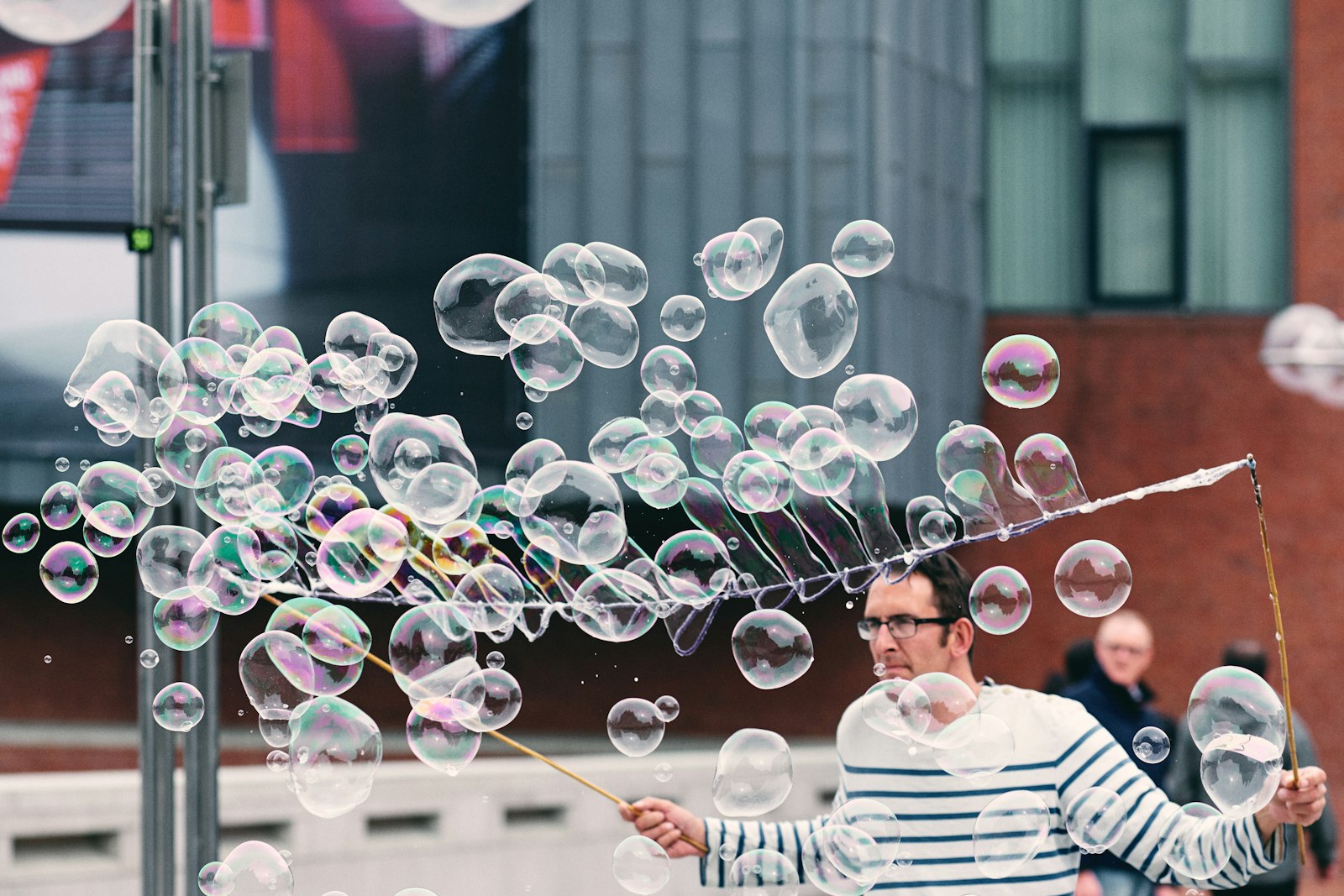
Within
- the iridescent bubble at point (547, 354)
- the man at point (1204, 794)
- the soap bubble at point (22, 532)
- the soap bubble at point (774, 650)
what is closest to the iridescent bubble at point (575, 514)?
the iridescent bubble at point (547, 354)

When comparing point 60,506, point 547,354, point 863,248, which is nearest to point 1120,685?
point 863,248

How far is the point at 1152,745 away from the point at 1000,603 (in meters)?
0.44

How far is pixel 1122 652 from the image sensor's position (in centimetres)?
622

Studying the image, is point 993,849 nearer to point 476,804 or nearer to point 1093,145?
point 476,804

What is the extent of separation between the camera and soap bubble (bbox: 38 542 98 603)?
4.96 metres

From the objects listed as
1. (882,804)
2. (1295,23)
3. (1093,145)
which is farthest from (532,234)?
(882,804)

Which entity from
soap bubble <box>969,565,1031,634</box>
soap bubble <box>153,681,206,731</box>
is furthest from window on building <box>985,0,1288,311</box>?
soap bubble <box>153,681,206,731</box>

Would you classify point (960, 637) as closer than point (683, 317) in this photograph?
Yes

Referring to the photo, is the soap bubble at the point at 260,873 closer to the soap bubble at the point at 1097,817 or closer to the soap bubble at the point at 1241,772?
the soap bubble at the point at 1097,817

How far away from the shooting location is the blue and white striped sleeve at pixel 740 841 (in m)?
3.69

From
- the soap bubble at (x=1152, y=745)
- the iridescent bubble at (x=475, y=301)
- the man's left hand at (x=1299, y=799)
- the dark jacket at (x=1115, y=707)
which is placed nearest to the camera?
the man's left hand at (x=1299, y=799)

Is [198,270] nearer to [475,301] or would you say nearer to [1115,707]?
[475,301]

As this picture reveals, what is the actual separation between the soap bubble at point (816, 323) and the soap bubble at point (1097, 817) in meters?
1.59

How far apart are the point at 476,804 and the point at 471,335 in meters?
3.71
